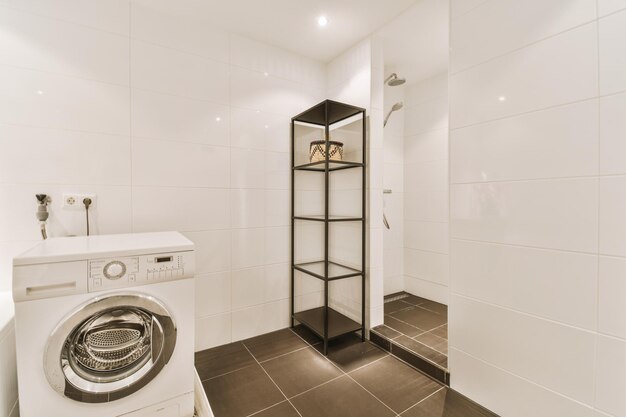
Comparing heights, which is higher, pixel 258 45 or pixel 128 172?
pixel 258 45

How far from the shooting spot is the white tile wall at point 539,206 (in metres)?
1.02

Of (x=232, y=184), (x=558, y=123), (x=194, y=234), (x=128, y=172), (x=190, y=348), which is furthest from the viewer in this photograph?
(x=232, y=184)

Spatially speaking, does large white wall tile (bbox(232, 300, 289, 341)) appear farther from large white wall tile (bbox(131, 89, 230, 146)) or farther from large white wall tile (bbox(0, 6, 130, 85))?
large white wall tile (bbox(0, 6, 130, 85))

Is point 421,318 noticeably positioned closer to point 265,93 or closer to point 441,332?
point 441,332

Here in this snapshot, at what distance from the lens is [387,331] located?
203 centimetres

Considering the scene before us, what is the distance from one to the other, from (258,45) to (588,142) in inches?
81.5

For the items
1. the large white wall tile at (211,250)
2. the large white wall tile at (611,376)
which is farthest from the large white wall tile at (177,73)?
the large white wall tile at (611,376)

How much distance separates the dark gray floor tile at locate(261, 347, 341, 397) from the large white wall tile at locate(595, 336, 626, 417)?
3.84 feet

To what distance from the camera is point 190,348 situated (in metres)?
1.25

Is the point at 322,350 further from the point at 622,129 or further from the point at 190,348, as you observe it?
the point at 622,129

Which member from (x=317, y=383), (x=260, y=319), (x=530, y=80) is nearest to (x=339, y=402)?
(x=317, y=383)

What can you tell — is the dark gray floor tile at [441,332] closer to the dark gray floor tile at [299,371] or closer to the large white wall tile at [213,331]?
the dark gray floor tile at [299,371]

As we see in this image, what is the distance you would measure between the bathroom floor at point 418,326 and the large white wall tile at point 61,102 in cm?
224

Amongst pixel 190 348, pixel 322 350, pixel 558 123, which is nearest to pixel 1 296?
pixel 190 348
